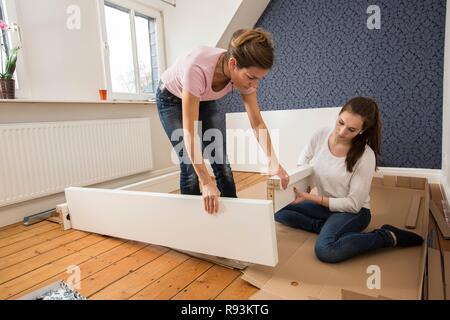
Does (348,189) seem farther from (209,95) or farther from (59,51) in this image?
(59,51)

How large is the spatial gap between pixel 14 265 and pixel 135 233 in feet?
1.81

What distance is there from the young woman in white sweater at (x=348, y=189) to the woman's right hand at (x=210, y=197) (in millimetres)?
469

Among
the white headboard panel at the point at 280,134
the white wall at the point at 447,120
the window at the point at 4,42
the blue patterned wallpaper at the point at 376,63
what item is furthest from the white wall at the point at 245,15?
the window at the point at 4,42

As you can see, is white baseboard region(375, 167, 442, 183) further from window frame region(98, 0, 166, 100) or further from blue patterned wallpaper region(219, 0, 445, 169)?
window frame region(98, 0, 166, 100)

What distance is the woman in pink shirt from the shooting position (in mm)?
1022

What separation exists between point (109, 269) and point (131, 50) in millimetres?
2272

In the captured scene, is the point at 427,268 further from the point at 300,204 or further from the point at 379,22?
the point at 379,22

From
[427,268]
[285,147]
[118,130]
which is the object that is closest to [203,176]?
[427,268]

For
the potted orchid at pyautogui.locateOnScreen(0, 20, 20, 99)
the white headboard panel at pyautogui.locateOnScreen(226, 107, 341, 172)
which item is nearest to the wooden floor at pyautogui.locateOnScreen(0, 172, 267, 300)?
the potted orchid at pyautogui.locateOnScreen(0, 20, 20, 99)

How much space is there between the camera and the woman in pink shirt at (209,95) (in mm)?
1022

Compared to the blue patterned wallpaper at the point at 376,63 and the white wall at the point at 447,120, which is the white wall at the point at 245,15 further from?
the white wall at the point at 447,120

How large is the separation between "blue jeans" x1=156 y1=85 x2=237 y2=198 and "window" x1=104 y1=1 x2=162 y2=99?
1.49m

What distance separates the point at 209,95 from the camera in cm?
125

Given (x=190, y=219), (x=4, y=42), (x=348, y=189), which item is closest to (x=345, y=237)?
(x=348, y=189)
